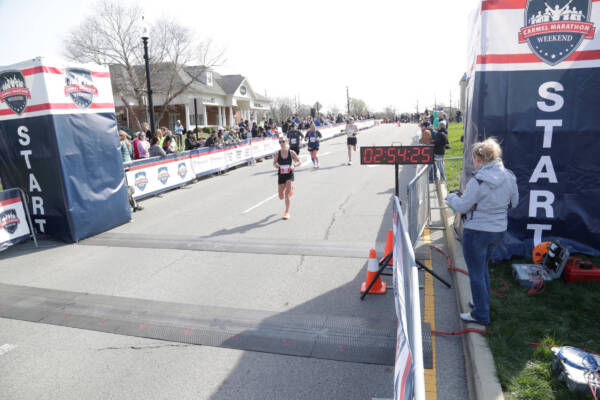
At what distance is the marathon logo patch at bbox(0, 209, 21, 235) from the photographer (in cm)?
834

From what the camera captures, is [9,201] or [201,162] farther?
[201,162]

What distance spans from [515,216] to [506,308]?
2.17m

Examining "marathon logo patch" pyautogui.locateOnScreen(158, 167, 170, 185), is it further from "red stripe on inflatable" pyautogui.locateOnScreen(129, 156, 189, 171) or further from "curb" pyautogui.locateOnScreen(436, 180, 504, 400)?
"curb" pyautogui.locateOnScreen(436, 180, 504, 400)

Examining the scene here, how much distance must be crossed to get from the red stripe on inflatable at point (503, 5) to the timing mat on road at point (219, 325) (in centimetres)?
479

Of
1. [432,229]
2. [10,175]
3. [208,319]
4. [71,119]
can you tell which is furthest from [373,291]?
[10,175]

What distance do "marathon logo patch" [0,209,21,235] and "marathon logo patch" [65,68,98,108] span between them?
2.62 meters

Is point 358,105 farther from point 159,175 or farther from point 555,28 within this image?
point 555,28

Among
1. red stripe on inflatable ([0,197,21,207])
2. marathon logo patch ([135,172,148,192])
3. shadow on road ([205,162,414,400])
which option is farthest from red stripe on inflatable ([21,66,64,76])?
shadow on road ([205,162,414,400])

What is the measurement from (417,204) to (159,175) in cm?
968

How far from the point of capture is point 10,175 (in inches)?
363

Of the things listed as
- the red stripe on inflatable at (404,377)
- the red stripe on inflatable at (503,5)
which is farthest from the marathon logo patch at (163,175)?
the red stripe on inflatable at (404,377)

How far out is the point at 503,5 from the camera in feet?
19.9

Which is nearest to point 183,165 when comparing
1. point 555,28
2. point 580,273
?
point 555,28

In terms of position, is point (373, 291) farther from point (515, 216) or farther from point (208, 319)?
point (515, 216)
